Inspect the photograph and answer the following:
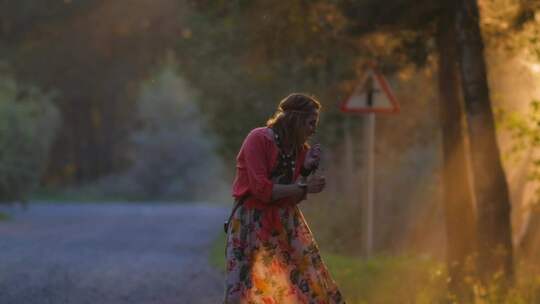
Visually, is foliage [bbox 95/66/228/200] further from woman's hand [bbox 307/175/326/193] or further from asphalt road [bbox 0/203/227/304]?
woman's hand [bbox 307/175/326/193]

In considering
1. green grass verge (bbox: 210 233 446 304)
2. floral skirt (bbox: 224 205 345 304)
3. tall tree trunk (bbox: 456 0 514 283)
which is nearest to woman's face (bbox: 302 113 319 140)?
floral skirt (bbox: 224 205 345 304)

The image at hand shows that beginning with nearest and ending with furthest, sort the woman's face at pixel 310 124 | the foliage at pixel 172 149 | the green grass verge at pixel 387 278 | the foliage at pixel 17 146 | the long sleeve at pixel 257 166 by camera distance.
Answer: the long sleeve at pixel 257 166 → the woman's face at pixel 310 124 → the green grass verge at pixel 387 278 → the foliage at pixel 17 146 → the foliage at pixel 172 149

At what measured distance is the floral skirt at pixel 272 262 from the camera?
7.38 meters

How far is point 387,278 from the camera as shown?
13742 millimetres

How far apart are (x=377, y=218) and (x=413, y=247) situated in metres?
0.79

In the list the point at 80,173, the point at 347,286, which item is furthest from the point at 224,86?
the point at 80,173

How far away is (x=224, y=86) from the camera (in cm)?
2639

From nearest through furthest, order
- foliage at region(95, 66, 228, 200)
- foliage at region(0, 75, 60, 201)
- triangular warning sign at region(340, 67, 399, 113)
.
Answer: triangular warning sign at region(340, 67, 399, 113) < foliage at region(0, 75, 60, 201) < foliage at region(95, 66, 228, 200)

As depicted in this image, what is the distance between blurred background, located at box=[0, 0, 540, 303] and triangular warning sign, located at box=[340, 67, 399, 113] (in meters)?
0.26

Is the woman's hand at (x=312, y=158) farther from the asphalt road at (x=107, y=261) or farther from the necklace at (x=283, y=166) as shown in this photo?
the asphalt road at (x=107, y=261)

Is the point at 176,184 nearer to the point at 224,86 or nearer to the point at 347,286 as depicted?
the point at 224,86

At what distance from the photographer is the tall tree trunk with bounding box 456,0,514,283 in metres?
11.6

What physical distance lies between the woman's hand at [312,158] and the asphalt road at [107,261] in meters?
4.16

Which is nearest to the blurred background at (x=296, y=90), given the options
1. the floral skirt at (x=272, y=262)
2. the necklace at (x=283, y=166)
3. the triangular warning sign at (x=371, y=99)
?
the triangular warning sign at (x=371, y=99)
